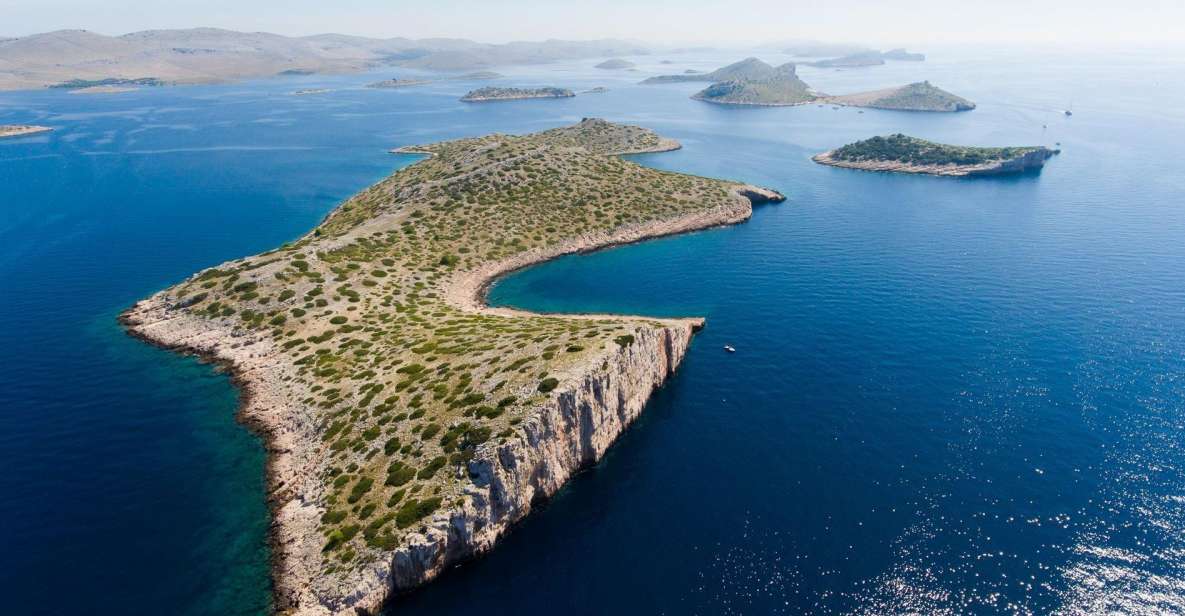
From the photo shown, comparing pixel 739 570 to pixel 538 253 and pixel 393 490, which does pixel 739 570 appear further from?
pixel 538 253

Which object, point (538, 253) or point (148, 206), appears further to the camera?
point (148, 206)

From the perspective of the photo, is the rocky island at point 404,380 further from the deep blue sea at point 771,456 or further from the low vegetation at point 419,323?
the deep blue sea at point 771,456

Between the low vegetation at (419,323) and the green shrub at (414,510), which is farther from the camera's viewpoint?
the low vegetation at (419,323)

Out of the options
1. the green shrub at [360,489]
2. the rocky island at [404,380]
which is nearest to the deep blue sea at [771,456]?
the rocky island at [404,380]

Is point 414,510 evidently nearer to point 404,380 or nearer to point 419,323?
point 404,380

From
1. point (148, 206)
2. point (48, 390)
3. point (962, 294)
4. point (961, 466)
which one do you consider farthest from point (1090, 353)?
point (148, 206)

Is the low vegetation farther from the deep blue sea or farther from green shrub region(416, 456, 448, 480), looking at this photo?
the deep blue sea

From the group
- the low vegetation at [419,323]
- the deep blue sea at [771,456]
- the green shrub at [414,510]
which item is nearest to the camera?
the deep blue sea at [771,456]

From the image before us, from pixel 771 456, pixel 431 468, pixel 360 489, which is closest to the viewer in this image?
pixel 431 468

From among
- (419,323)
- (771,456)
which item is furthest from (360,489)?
(771,456)
